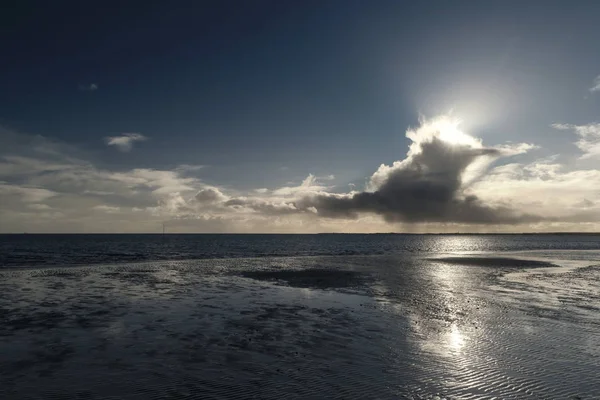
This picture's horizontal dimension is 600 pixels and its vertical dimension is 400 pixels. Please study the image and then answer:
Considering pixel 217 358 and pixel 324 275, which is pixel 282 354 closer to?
pixel 217 358

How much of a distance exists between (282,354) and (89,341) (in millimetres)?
8936

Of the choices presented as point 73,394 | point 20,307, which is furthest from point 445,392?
point 20,307

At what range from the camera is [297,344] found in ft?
55.7

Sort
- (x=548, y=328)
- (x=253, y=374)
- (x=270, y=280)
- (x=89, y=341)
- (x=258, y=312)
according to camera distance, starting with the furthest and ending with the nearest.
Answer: (x=270, y=280) < (x=258, y=312) < (x=548, y=328) < (x=89, y=341) < (x=253, y=374)

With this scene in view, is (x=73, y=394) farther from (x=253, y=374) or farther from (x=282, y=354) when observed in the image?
(x=282, y=354)

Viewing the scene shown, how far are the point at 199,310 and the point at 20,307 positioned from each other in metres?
11.7

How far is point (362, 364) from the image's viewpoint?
46.8 feet

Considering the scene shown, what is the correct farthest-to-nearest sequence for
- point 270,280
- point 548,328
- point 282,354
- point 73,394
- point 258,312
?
point 270,280 < point 258,312 < point 548,328 < point 282,354 < point 73,394

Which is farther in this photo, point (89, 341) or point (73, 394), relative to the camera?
point (89, 341)

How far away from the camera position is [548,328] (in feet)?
64.6

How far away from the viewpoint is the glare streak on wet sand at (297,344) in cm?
1210

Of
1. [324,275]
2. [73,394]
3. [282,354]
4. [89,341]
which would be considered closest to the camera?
[73,394]

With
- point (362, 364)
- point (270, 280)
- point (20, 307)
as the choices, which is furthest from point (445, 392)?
point (270, 280)

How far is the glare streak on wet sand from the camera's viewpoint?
12.1 meters
